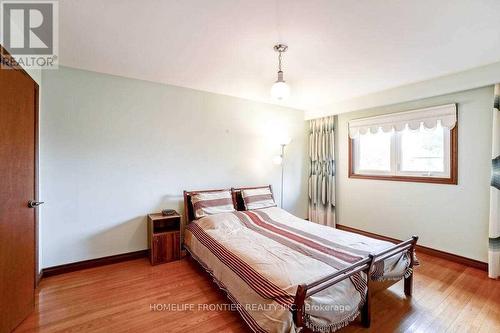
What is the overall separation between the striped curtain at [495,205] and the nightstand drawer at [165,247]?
3776 mm

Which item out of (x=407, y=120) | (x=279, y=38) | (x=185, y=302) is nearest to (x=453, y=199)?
(x=407, y=120)

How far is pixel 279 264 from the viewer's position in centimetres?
182

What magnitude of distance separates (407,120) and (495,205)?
1.46 m

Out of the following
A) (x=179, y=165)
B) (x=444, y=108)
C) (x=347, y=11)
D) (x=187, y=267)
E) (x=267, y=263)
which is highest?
Answer: (x=347, y=11)

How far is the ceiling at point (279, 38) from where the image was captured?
1.66 meters

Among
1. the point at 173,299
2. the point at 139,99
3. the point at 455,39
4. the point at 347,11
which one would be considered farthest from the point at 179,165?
the point at 455,39

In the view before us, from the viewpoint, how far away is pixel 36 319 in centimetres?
187

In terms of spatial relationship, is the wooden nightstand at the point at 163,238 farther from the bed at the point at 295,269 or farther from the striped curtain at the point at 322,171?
the striped curtain at the point at 322,171

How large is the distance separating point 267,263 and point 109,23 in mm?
2374

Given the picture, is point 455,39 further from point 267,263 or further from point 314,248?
point 267,263

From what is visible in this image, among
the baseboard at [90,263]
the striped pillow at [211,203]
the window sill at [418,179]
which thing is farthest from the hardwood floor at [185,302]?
the window sill at [418,179]

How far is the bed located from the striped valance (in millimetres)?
1879

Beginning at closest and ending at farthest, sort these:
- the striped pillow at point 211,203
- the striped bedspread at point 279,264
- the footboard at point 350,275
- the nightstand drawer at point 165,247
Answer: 1. the footboard at point 350,275
2. the striped bedspread at point 279,264
3. the nightstand drawer at point 165,247
4. the striped pillow at point 211,203

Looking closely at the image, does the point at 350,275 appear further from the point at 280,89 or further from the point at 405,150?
the point at 405,150
